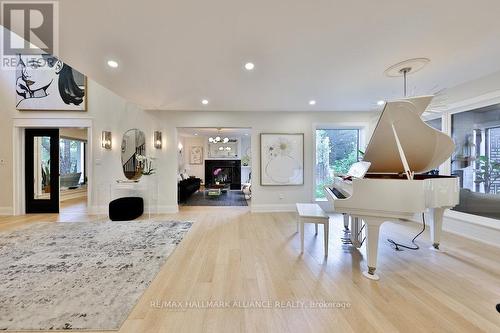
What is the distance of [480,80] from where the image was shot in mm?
3338

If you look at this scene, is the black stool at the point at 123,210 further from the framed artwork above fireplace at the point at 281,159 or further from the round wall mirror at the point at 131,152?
the framed artwork above fireplace at the point at 281,159

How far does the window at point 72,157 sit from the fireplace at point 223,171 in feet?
15.8

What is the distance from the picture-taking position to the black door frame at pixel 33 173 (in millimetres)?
5188

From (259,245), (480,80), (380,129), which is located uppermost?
(480,80)

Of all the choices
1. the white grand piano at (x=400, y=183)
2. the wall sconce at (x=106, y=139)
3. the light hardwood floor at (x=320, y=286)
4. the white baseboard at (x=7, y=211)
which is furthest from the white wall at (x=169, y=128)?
the white grand piano at (x=400, y=183)

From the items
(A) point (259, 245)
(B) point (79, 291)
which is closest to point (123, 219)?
(B) point (79, 291)

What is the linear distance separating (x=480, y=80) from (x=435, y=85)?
1.84 feet

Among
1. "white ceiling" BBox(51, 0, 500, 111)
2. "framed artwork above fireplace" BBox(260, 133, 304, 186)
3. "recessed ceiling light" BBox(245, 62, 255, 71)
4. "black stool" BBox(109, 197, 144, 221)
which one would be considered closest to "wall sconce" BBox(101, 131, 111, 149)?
"black stool" BBox(109, 197, 144, 221)

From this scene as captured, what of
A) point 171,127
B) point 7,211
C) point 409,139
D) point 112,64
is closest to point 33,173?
point 7,211

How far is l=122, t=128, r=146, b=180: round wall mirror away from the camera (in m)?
5.33

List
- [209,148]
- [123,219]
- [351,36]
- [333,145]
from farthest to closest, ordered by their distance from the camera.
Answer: [209,148] < [333,145] < [123,219] < [351,36]

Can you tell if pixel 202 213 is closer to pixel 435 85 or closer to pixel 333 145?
pixel 333 145

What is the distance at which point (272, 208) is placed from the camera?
5316mm

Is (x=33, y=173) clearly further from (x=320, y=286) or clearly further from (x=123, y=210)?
(x=320, y=286)
